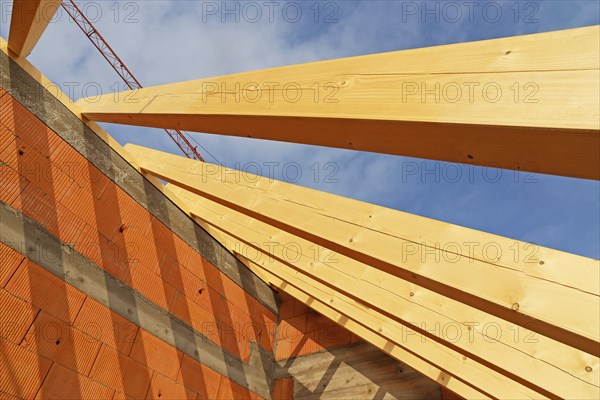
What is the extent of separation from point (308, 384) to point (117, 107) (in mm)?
5336

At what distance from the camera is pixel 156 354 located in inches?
199

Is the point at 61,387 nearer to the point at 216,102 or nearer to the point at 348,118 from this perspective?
the point at 216,102

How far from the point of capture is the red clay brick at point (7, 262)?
3.61 m

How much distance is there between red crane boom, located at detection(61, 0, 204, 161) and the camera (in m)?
21.0

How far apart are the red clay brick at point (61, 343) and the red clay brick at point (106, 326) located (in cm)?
9

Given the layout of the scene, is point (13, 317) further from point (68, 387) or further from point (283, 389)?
point (283, 389)

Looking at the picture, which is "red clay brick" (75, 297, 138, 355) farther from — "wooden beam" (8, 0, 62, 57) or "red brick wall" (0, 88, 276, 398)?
"wooden beam" (8, 0, 62, 57)

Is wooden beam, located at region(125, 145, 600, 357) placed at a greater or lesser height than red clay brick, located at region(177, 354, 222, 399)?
greater

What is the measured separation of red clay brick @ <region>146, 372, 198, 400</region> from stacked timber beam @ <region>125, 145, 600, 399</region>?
6.54 feet

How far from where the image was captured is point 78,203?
4520mm

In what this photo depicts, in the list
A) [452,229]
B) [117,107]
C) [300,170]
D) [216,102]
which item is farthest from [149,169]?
[452,229]

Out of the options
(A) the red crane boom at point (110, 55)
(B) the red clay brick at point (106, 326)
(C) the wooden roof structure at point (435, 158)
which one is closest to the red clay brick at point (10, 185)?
(C) the wooden roof structure at point (435, 158)

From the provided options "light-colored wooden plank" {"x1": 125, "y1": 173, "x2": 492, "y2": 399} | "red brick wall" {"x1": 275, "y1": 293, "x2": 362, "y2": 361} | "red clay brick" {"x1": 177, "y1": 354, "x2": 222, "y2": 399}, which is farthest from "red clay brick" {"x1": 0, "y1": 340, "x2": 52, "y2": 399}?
"red brick wall" {"x1": 275, "y1": 293, "x2": 362, "y2": 361}

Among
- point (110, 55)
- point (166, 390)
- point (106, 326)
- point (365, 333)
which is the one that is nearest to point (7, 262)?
point (106, 326)
